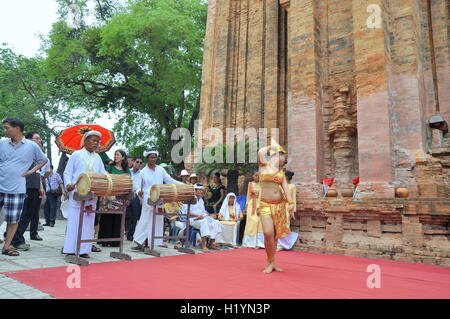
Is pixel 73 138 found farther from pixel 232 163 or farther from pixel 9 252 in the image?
pixel 232 163

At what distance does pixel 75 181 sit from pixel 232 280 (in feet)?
10.4

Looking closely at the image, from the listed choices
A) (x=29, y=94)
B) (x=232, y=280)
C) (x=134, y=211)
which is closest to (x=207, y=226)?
(x=134, y=211)

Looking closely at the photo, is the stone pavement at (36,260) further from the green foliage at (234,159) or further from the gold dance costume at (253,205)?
the green foliage at (234,159)

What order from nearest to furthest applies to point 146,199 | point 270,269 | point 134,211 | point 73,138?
point 270,269
point 146,199
point 73,138
point 134,211

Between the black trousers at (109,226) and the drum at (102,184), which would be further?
the black trousers at (109,226)

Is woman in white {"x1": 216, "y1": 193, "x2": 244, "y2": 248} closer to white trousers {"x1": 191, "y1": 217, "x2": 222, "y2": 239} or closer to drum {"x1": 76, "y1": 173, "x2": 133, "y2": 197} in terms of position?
white trousers {"x1": 191, "y1": 217, "x2": 222, "y2": 239}

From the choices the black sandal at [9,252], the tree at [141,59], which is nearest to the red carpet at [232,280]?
the black sandal at [9,252]

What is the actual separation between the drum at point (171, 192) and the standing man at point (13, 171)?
2023mm

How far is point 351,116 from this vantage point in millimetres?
Result: 10172

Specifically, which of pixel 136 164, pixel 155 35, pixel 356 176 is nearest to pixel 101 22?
pixel 155 35

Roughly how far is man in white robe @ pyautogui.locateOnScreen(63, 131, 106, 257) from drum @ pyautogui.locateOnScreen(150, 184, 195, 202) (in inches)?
42.1

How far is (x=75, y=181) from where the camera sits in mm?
5723

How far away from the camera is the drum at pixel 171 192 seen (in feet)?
21.0

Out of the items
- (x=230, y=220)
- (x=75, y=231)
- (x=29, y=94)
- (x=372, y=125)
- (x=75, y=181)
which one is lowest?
(x=75, y=231)
